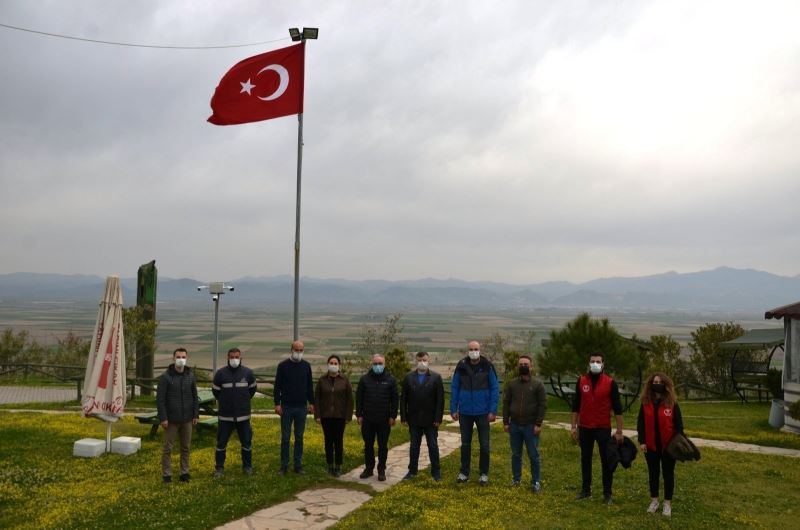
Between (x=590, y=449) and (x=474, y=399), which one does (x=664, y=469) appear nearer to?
(x=590, y=449)

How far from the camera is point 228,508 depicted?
7449 mm

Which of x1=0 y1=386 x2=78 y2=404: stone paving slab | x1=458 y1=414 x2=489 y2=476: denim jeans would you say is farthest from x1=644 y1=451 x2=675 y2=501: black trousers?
x1=0 y1=386 x2=78 y2=404: stone paving slab

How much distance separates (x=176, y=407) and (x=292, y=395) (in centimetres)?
170

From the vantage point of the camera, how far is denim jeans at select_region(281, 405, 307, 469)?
29.9ft

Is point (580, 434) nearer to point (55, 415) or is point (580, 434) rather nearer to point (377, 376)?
point (377, 376)

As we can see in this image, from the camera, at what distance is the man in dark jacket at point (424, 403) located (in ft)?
28.9

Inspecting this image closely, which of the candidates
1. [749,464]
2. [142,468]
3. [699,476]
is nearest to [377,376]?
[142,468]

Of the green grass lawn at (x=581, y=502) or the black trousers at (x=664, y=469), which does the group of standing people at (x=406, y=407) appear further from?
the black trousers at (x=664, y=469)

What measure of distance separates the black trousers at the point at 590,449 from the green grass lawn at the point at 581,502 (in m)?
0.26

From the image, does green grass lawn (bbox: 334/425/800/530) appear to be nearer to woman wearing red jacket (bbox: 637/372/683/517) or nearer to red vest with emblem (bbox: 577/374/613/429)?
woman wearing red jacket (bbox: 637/372/683/517)

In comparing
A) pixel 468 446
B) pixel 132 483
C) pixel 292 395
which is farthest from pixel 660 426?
pixel 132 483

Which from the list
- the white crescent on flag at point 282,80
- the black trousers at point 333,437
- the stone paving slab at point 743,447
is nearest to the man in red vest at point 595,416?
the black trousers at point 333,437

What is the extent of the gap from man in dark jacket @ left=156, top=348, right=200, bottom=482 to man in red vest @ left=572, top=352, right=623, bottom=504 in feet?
18.4

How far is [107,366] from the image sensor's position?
10.1 m
